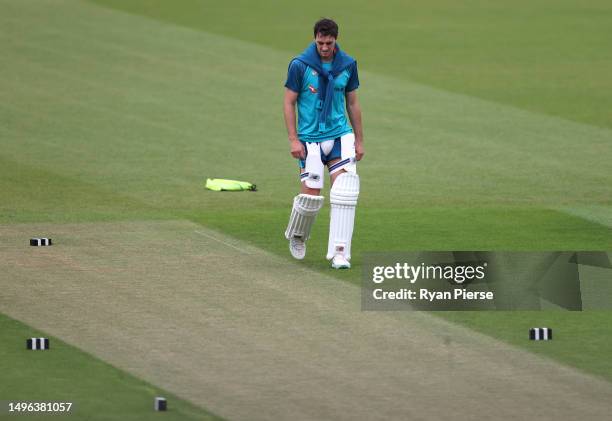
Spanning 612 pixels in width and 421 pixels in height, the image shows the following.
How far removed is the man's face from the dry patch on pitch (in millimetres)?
1873

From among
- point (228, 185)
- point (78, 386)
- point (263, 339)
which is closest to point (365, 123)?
point (228, 185)

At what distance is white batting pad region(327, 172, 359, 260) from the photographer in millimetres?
13586

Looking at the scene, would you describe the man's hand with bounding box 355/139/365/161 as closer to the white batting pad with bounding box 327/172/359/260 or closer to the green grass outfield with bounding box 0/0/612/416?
the white batting pad with bounding box 327/172/359/260

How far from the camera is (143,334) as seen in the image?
11352 mm

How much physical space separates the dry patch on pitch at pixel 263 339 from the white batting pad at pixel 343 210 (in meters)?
0.35

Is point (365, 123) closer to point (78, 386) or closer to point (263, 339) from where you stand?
point (263, 339)

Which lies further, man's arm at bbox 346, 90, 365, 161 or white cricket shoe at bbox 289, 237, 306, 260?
white cricket shoe at bbox 289, 237, 306, 260

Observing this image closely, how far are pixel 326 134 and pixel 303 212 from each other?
28.4 inches

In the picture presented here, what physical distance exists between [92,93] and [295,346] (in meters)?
16.4

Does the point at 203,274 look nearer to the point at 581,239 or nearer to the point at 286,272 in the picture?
the point at 286,272

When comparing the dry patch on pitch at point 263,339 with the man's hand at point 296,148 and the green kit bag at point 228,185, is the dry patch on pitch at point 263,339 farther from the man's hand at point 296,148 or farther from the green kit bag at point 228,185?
the green kit bag at point 228,185

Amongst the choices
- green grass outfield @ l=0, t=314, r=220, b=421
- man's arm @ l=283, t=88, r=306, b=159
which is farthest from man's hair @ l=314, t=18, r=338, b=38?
green grass outfield @ l=0, t=314, r=220, b=421

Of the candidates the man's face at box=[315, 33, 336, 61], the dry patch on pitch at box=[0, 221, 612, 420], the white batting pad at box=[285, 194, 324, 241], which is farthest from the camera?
the white batting pad at box=[285, 194, 324, 241]

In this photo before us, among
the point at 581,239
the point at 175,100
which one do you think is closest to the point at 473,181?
the point at 581,239
